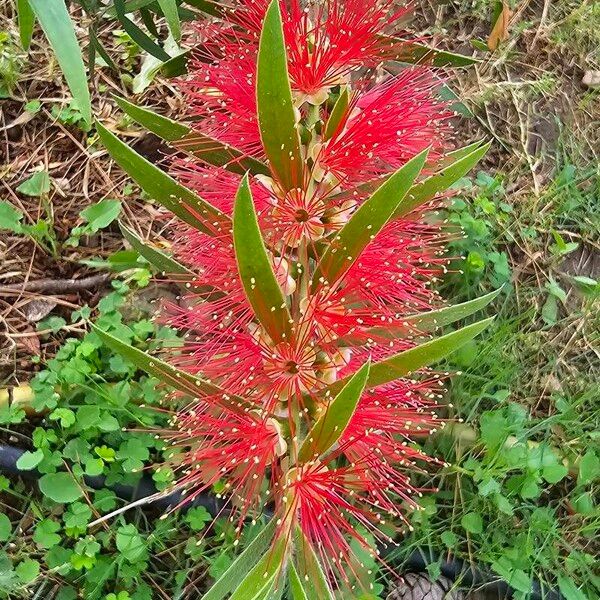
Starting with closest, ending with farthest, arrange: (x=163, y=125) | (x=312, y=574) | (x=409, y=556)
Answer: (x=312, y=574) → (x=163, y=125) → (x=409, y=556)

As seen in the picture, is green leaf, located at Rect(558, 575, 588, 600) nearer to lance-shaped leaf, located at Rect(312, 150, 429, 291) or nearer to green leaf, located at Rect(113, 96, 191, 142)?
lance-shaped leaf, located at Rect(312, 150, 429, 291)

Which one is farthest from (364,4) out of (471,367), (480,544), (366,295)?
(480,544)

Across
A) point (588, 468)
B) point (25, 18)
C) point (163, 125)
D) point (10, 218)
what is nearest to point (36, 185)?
point (10, 218)

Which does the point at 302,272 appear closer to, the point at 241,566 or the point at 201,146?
the point at 201,146

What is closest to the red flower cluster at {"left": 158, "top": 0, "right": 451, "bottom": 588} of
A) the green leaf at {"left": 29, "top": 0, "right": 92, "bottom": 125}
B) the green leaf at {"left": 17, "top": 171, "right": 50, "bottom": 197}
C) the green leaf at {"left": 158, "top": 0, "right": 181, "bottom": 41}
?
the green leaf at {"left": 158, "top": 0, "right": 181, "bottom": 41}

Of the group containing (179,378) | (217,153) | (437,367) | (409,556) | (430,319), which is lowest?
(409,556)
